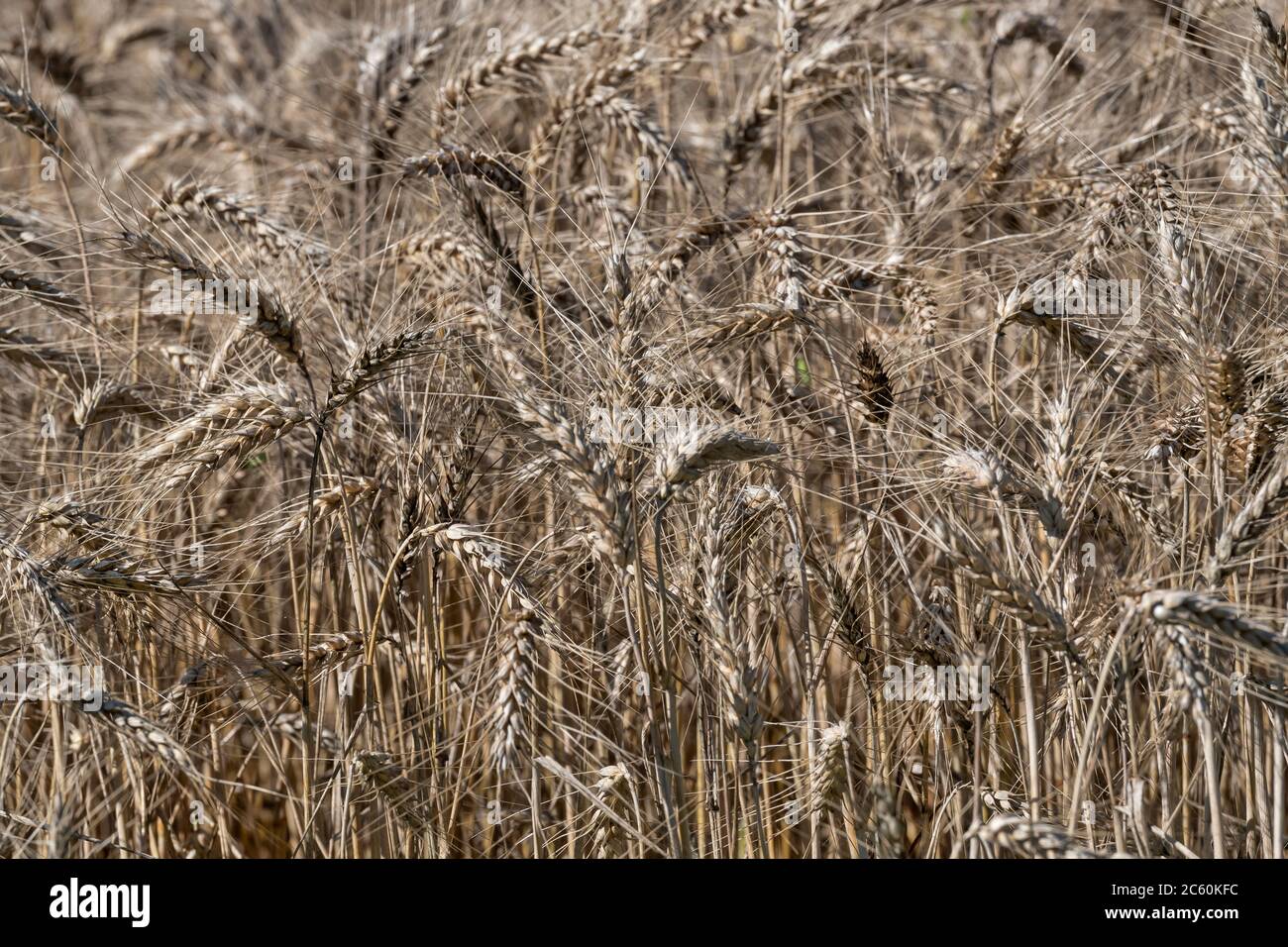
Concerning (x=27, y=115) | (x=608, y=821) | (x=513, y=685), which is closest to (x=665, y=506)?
(x=513, y=685)

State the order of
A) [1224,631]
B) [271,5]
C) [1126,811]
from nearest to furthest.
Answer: [1224,631] → [1126,811] → [271,5]

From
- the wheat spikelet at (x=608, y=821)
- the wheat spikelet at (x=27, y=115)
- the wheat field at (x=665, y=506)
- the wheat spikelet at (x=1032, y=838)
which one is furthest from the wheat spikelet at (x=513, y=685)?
the wheat spikelet at (x=27, y=115)

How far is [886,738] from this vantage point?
2150mm

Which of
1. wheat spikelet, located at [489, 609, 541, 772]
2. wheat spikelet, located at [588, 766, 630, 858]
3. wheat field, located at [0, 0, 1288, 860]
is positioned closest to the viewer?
wheat spikelet, located at [489, 609, 541, 772]

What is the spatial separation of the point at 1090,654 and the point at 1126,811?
0.26m

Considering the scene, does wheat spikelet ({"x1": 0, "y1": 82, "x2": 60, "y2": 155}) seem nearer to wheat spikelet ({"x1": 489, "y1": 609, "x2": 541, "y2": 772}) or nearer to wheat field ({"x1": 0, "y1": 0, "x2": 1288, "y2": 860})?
wheat field ({"x1": 0, "y1": 0, "x2": 1288, "y2": 860})

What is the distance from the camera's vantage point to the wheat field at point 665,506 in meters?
1.82

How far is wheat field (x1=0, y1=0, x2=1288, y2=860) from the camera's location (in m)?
1.82

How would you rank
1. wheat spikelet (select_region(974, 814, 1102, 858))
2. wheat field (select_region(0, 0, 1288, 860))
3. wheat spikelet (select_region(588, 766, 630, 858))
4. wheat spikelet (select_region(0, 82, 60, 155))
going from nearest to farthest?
wheat spikelet (select_region(974, 814, 1102, 858)), wheat field (select_region(0, 0, 1288, 860)), wheat spikelet (select_region(588, 766, 630, 858)), wheat spikelet (select_region(0, 82, 60, 155))

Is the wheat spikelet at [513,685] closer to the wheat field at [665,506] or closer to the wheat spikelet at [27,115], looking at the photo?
the wheat field at [665,506]

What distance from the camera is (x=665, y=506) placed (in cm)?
163

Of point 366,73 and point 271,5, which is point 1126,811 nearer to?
point 366,73

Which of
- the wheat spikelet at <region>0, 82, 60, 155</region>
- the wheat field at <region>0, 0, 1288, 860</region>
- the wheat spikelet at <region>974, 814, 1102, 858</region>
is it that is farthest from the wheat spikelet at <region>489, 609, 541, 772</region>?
the wheat spikelet at <region>0, 82, 60, 155</region>

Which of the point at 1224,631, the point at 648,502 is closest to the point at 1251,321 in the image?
the point at 1224,631
